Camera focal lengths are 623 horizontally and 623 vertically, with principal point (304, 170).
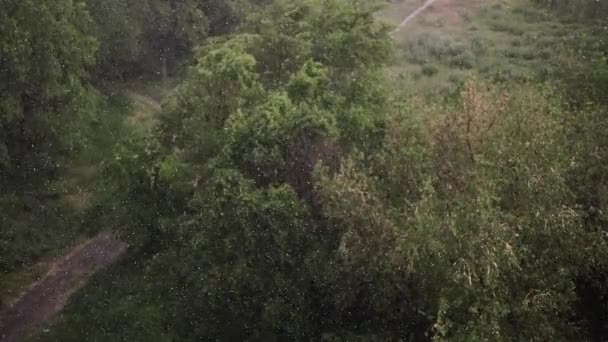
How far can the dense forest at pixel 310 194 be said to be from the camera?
46.9 feet

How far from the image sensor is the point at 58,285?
2472 cm

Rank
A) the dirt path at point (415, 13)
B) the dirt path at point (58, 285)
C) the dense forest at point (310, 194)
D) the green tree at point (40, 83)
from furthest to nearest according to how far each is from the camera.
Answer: the dirt path at point (415, 13) → the green tree at point (40, 83) → the dirt path at point (58, 285) → the dense forest at point (310, 194)

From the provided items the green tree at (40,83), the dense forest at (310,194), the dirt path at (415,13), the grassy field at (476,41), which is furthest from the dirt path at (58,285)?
the dirt path at (415,13)

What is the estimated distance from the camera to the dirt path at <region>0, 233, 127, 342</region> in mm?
22594

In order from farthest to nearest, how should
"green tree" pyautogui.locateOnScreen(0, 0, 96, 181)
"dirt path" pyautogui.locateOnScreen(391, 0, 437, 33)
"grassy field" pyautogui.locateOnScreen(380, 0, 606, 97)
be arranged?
1. "dirt path" pyautogui.locateOnScreen(391, 0, 437, 33)
2. "grassy field" pyautogui.locateOnScreen(380, 0, 606, 97)
3. "green tree" pyautogui.locateOnScreen(0, 0, 96, 181)

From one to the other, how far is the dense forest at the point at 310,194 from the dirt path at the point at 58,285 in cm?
44

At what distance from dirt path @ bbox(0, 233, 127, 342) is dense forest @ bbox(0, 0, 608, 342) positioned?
1.46 feet

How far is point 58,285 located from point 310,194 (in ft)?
39.8

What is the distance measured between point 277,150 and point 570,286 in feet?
28.6

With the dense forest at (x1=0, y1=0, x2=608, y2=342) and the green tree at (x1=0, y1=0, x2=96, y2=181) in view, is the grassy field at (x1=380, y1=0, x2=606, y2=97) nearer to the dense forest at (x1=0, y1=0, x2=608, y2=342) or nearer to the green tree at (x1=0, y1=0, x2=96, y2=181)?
the dense forest at (x1=0, y1=0, x2=608, y2=342)

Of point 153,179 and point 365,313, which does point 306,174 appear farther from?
point 153,179

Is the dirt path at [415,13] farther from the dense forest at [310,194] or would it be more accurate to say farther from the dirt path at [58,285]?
the dirt path at [58,285]

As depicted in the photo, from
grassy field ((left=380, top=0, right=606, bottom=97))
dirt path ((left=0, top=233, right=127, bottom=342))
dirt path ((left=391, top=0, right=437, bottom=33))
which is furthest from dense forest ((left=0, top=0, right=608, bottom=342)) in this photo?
dirt path ((left=391, top=0, right=437, bottom=33))

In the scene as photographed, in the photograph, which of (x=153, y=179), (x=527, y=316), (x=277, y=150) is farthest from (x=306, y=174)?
(x=527, y=316)
